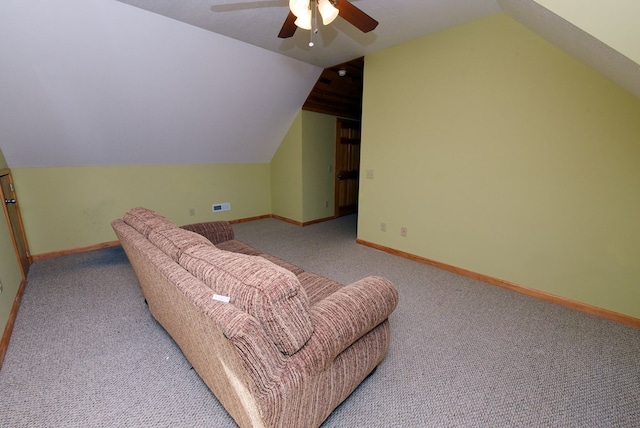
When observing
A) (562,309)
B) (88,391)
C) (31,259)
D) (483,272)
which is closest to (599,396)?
(562,309)

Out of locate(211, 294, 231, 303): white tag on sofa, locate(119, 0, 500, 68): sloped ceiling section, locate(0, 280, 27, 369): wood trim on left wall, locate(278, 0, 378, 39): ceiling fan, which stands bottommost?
locate(0, 280, 27, 369): wood trim on left wall

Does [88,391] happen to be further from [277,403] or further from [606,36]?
[606,36]

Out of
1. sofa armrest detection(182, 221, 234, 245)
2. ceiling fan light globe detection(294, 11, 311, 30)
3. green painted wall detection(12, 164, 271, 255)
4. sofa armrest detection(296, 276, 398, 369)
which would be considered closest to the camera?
sofa armrest detection(296, 276, 398, 369)

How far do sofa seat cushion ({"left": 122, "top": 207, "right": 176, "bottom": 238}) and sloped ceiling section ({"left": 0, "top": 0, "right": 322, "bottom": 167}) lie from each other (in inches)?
63.5

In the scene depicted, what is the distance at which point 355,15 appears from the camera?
1.67m

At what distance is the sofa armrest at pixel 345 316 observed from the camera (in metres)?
0.98

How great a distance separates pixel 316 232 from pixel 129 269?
253 centimetres

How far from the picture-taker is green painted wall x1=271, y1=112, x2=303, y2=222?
458 cm

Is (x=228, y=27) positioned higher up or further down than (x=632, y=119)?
higher up

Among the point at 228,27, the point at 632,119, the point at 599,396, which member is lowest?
the point at 599,396

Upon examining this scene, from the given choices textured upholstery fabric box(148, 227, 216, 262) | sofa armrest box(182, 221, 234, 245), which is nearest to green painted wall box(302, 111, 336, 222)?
sofa armrest box(182, 221, 234, 245)

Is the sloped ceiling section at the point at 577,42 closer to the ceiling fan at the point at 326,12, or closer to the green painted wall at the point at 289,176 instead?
the ceiling fan at the point at 326,12

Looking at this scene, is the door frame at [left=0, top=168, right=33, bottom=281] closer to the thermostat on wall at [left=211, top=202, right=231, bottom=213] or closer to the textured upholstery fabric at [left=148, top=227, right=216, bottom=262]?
the textured upholstery fabric at [left=148, top=227, right=216, bottom=262]

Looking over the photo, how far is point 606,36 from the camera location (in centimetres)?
117
